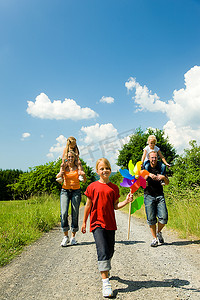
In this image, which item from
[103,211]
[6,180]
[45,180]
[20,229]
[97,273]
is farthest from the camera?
[6,180]

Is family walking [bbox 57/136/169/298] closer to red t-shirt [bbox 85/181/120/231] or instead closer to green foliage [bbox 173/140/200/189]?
red t-shirt [bbox 85/181/120/231]

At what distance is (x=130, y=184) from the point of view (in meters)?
3.36

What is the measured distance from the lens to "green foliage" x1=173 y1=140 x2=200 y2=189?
8602 millimetres

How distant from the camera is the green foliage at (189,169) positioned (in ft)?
28.2

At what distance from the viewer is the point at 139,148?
902 inches

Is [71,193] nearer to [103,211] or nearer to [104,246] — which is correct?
[103,211]

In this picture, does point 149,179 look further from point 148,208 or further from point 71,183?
Result: point 71,183

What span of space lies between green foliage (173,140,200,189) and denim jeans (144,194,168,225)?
4252 mm

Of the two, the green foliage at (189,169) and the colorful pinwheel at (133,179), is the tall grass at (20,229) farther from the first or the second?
the green foliage at (189,169)

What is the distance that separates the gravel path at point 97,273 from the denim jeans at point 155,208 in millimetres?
527

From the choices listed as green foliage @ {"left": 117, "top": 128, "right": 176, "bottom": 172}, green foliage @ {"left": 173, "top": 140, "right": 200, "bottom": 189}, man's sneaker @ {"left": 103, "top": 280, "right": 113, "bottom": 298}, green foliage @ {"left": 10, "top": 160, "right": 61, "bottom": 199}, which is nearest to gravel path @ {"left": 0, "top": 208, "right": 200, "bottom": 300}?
man's sneaker @ {"left": 103, "top": 280, "right": 113, "bottom": 298}

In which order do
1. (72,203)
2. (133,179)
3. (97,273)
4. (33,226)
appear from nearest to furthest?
(97,273), (133,179), (72,203), (33,226)

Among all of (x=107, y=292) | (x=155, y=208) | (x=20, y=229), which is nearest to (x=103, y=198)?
(x=107, y=292)

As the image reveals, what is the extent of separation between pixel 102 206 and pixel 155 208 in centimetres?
228
